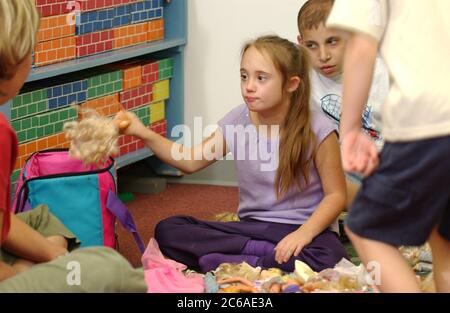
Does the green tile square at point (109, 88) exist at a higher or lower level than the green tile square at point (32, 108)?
lower

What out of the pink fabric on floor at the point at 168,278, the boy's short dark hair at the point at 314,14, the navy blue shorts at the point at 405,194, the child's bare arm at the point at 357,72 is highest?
the child's bare arm at the point at 357,72

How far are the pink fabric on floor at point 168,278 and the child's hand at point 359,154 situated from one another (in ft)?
1.65

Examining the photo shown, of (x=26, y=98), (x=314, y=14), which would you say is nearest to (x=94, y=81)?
(x=26, y=98)

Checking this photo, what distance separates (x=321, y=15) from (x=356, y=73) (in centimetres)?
98

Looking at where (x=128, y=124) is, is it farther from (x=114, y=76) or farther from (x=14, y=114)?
(x=114, y=76)

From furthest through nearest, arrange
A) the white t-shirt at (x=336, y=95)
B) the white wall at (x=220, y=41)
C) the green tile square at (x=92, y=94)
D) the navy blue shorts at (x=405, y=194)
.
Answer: the white wall at (x=220, y=41) → the green tile square at (x=92, y=94) → the white t-shirt at (x=336, y=95) → the navy blue shorts at (x=405, y=194)

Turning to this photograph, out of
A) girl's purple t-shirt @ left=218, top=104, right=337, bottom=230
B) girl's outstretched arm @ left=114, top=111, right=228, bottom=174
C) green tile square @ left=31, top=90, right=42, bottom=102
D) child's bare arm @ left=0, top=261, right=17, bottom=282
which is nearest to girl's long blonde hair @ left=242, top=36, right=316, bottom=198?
girl's purple t-shirt @ left=218, top=104, right=337, bottom=230

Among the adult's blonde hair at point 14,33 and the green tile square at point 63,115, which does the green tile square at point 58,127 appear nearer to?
the green tile square at point 63,115

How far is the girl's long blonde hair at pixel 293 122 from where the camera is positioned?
200 centimetres

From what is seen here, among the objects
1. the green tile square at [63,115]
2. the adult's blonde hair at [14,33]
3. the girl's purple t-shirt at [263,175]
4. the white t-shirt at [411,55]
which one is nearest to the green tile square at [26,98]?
the green tile square at [63,115]

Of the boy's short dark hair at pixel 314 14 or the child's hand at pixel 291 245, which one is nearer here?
the child's hand at pixel 291 245

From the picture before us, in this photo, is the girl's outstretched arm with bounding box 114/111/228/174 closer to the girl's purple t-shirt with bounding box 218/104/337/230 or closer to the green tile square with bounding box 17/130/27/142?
the girl's purple t-shirt with bounding box 218/104/337/230

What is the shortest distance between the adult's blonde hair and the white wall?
54.8 inches

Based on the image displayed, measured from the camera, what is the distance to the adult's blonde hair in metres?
1.39
